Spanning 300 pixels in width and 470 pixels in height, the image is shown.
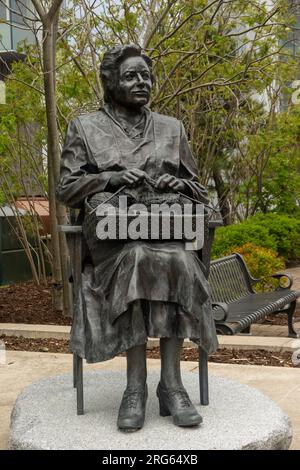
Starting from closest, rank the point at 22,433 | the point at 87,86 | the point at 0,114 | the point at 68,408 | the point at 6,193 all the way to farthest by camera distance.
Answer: the point at 22,433 → the point at 68,408 → the point at 87,86 → the point at 0,114 → the point at 6,193

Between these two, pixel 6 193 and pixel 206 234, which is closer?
pixel 206 234

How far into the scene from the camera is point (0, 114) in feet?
34.5

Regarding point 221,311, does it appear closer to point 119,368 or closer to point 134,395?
point 119,368

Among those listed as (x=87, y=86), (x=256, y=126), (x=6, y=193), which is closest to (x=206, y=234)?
(x=87, y=86)

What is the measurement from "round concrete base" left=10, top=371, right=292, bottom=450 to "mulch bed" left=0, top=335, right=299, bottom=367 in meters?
1.77

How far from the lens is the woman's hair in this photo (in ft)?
14.5

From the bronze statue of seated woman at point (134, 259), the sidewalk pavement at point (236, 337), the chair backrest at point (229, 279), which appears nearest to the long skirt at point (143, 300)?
the bronze statue of seated woman at point (134, 259)

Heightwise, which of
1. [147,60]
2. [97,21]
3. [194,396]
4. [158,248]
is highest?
[97,21]

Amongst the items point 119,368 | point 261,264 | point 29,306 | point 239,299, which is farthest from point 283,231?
point 119,368

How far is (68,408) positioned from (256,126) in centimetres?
1134

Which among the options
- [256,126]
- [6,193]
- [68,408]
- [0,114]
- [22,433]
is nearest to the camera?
[22,433]

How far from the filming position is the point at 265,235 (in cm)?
1388

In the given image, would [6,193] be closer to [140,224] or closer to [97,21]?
[97,21]

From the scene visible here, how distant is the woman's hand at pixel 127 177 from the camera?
14.0 ft
